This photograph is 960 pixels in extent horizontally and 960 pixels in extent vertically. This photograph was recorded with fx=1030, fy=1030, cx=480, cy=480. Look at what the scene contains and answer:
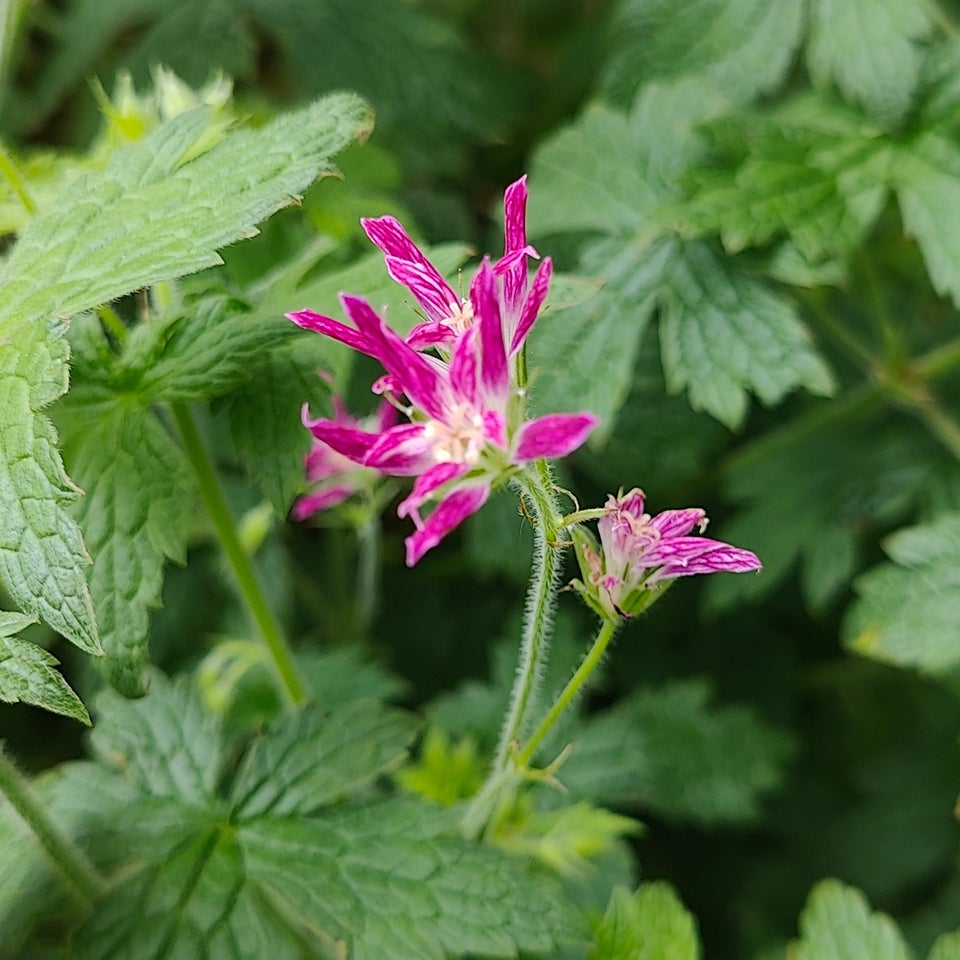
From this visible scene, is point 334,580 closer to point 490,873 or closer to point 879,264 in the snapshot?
point 490,873

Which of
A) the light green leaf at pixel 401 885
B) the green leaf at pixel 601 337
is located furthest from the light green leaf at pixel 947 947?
the green leaf at pixel 601 337

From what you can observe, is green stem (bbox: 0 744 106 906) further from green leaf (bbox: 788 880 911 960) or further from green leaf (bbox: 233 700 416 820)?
green leaf (bbox: 788 880 911 960)

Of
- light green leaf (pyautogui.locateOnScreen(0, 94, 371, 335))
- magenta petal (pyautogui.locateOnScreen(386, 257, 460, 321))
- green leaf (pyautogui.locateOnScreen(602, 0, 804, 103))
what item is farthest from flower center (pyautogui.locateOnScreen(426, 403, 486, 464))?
green leaf (pyautogui.locateOnScreen(602, 0, 804, 103))

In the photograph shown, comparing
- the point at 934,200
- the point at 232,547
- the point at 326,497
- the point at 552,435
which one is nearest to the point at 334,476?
the point at 326,497

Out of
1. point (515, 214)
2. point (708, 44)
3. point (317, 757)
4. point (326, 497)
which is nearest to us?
point (515, 214)

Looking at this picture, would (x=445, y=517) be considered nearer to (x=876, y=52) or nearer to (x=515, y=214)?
(x=515, y=214)

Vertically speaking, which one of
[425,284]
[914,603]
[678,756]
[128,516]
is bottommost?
[678,756]
